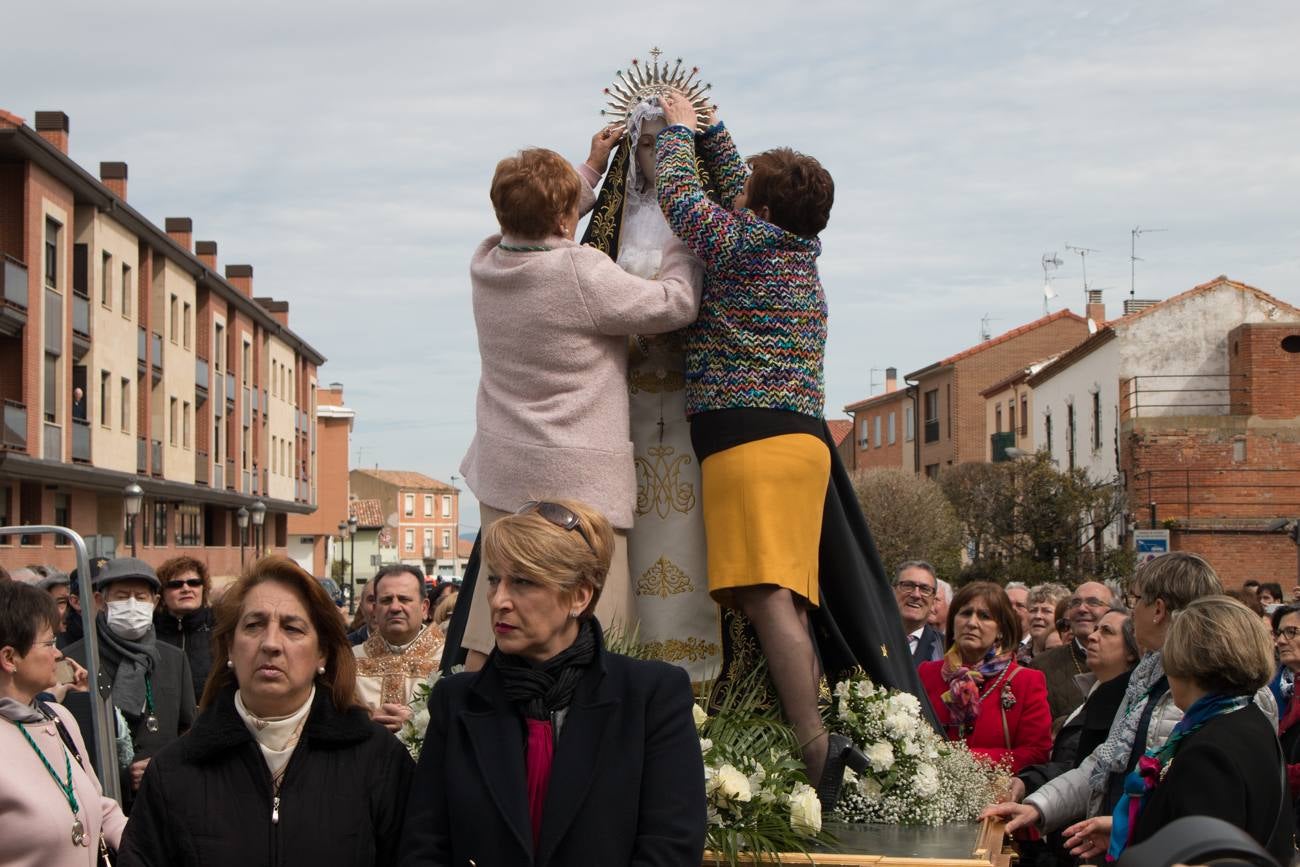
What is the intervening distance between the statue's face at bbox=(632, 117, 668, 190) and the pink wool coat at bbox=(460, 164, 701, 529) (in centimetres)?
55

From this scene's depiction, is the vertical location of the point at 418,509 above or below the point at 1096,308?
below

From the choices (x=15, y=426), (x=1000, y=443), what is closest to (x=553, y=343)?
(x=15, y=426)

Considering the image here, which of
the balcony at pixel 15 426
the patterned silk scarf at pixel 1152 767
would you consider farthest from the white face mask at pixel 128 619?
the balcony at pixel 15 426

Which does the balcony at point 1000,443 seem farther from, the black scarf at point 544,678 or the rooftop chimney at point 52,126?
the black scarf at point 544,678

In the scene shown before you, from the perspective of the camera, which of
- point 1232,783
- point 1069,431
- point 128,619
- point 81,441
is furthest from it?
point 1069,431

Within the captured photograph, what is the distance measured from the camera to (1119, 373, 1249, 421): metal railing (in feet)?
145

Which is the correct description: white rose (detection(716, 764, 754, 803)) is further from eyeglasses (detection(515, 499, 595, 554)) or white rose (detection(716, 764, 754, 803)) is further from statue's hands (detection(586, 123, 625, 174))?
statue's hands (detection(586, 123, 625, 174))

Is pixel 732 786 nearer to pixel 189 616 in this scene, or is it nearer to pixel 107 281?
pixel 189 616

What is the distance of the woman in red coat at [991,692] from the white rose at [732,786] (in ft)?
8.16

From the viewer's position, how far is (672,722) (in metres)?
3.83

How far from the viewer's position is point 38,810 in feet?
14.7

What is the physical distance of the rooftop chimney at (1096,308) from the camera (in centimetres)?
6631

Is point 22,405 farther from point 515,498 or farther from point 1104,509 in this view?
point 515,498

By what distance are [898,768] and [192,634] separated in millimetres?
5027
